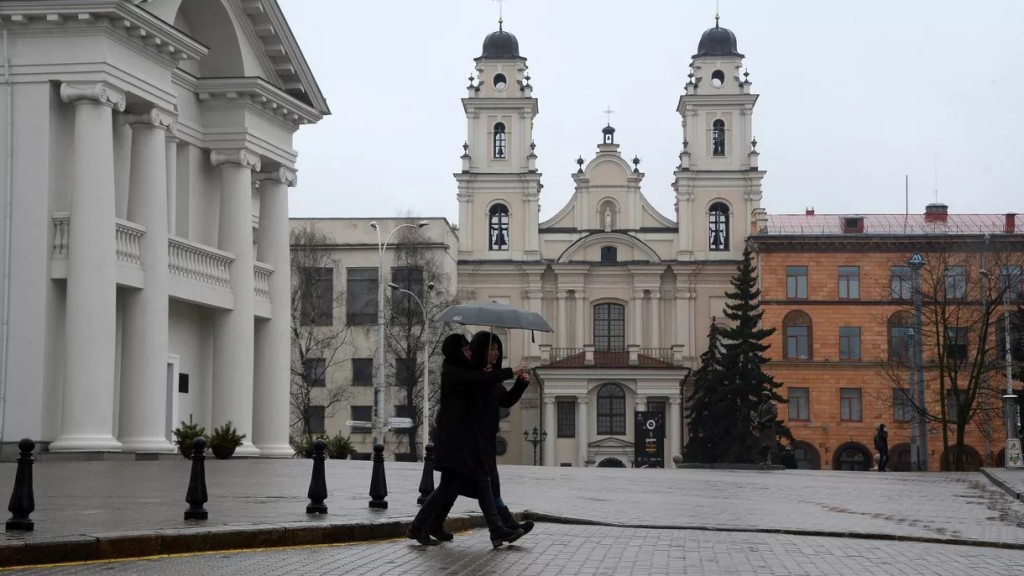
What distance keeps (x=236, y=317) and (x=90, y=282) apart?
24.4 feet

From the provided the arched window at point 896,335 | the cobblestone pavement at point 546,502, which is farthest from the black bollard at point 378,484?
the arched window at point 896,335

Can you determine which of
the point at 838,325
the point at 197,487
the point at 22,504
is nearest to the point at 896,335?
the point at 838,325

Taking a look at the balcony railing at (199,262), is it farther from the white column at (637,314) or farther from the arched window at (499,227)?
the white column at (637,314)

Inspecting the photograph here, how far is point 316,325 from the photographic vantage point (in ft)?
290

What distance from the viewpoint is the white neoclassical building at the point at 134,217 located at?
29578mm

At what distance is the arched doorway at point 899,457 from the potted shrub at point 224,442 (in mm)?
59619

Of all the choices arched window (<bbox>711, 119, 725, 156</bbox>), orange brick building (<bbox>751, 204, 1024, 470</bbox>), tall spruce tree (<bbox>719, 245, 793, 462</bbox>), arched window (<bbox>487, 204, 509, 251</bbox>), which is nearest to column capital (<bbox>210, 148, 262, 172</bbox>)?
tall spruce tree (<bbox>719, 245, 793, 462</bbox>)

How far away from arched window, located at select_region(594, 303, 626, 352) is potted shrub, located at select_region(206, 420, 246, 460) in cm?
6412

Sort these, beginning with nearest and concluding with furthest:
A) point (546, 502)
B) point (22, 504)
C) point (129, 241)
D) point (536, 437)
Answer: point (22, 504), point (546, 502), point (129, 241), point (536, 437)

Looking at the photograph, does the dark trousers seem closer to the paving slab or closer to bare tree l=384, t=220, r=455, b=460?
the paving slab

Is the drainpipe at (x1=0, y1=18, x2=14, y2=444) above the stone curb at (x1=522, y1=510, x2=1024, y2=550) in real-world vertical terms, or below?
above

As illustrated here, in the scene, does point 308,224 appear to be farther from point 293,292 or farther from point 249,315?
point 249,315

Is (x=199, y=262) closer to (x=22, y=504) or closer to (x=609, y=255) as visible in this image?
(x=22, y=504)

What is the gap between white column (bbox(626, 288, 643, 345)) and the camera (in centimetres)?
9612
